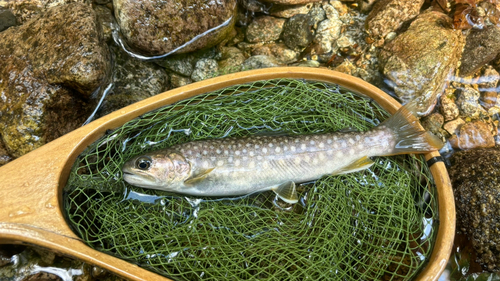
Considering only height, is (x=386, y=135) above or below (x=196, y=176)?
above

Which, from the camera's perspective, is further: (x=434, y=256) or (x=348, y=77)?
(x=348, y=77)

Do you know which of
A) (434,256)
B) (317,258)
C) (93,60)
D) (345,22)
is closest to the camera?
(434,256)

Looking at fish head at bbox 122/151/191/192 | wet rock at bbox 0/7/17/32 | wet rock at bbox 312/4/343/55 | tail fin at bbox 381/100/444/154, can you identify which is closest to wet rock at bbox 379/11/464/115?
wet rock at bbox 312/4/343/55

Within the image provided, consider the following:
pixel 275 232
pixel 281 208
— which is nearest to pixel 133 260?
pixel 275 232

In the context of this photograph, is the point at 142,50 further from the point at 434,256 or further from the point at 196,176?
the point at 434,256

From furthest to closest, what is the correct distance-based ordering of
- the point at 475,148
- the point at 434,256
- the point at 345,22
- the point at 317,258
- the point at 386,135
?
the point at 345,22, the point at 475,148, the point at 386,135, the point at 317,258, the point at 434,256

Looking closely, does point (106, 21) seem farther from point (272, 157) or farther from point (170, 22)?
point (272, 157)

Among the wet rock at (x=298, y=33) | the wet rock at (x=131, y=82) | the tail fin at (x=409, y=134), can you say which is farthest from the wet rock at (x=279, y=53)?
the tail fin at (x=409, y=134)
